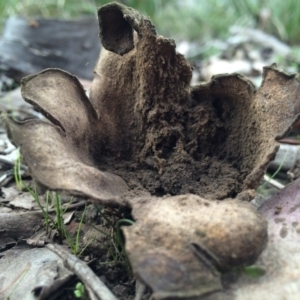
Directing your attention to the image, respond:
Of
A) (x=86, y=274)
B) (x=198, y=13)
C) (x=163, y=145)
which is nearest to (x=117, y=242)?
(x=86, y=274)

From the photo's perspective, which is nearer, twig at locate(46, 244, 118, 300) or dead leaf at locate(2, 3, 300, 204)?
twig at locate(46, 244, 118, 300)

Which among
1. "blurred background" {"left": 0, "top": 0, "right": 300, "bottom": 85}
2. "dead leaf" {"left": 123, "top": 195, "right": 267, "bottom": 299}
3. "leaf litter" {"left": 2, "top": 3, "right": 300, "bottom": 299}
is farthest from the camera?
"blurred background" {"left": 0, "top": 0, "right": 300, "bottom": 85}

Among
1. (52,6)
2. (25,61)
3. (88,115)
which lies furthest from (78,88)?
(52,6)

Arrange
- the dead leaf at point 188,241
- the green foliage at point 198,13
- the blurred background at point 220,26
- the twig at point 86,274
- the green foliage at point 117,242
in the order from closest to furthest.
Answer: the dead leaf at point 188,241 < the twig at point 86,274 < the green foliage at point 117,242 < the blurred background at point 220,26 < the green foliage at point 198,13

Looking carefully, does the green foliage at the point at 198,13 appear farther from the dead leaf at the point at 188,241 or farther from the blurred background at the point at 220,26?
the dead leaf at the point at 188,241

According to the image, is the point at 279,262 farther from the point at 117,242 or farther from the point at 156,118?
the point at 156,118

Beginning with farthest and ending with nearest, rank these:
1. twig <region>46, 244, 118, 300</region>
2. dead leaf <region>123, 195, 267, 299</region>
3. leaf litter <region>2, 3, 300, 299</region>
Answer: twig <region>46, 244, 118, 300</region> → leaf litter <region>2, 3, 300, 299</region> → dead leaf <region>123, 195, 267, 299</region>

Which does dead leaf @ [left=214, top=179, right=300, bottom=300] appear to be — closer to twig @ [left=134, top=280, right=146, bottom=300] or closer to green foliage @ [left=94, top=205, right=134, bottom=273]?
twig @ [left=134, top=280, right=146, bottom=300]

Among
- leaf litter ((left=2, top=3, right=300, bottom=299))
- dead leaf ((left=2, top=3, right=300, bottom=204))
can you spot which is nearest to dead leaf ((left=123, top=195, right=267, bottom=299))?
leaf litter ((left=2, top=3, right=300, bottom=299))

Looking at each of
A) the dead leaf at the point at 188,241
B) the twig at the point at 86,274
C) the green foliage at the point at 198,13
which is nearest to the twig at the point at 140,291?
the twig at the point at 86,274
